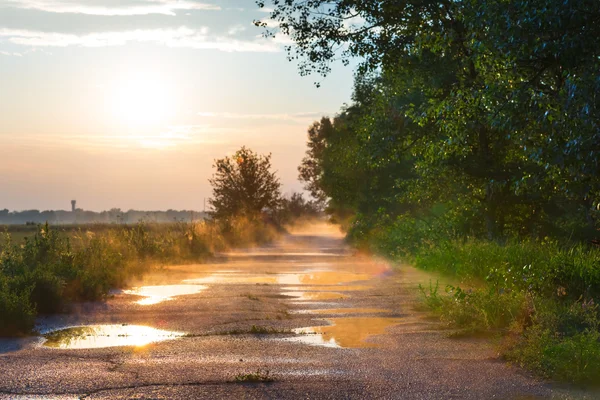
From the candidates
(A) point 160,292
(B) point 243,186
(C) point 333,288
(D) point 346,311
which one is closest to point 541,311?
(D) point 346,311

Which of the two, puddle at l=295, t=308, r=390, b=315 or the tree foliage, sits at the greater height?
the tree foliage

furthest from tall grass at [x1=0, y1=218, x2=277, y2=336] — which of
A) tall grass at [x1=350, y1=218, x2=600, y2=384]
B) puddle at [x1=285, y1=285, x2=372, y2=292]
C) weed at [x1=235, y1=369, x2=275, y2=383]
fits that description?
tall grass at [x1=350, y1=218, x2=600, y2=384]

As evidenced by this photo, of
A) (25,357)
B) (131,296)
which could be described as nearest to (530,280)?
(25,357)

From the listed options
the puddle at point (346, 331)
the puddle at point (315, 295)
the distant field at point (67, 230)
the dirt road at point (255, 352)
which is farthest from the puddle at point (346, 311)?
the distant field at point (67, 230)

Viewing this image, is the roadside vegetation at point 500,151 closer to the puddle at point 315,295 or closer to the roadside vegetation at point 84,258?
the puddle at point 315,295

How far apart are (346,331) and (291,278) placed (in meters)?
10.5

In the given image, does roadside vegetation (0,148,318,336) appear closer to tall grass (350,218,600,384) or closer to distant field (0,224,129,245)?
distant field (0,224,129,245)

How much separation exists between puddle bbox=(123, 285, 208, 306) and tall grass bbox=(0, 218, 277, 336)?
2.38ft

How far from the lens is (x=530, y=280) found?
1106 centimetres

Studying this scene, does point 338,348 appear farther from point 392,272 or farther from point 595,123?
point 392,272

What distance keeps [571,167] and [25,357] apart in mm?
7435

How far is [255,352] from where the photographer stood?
9.73 m

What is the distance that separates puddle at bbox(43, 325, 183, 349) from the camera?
416 inches

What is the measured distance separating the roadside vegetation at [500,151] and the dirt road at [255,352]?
2.60ft
